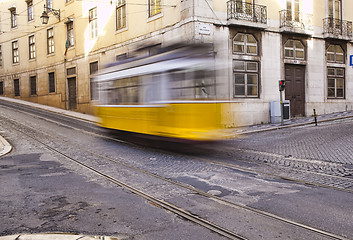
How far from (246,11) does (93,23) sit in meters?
11.5

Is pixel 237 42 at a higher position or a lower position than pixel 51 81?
higher

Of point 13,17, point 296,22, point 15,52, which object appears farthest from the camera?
point 15,52

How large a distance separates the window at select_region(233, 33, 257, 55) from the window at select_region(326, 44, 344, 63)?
613 cm

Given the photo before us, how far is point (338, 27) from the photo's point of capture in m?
22.6

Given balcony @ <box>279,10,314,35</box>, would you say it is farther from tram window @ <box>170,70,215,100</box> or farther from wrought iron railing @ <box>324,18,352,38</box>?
tram window @ <box>170,70,215,100</box>

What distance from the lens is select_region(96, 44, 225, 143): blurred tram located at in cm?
886

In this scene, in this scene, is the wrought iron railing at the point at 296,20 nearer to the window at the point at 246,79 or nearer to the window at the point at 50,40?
the window at the point at 246,79

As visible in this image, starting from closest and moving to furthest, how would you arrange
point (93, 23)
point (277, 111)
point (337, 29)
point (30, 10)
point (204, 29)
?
point (204, 29), point (277, 111), point (337, 29), point (93, 23), point (30, 10)

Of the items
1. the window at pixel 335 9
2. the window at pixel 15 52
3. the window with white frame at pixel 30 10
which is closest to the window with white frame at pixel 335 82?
the window at pixel 335 9

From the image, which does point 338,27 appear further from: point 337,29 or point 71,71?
point 71,71

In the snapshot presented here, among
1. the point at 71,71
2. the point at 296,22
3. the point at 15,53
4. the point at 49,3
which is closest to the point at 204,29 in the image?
the point at 296,22

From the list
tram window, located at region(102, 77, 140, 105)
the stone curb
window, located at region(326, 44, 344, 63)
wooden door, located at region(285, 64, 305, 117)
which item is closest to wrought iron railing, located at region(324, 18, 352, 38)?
window, located at region(326, 44, 344, 63)

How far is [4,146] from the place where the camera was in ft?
36.9

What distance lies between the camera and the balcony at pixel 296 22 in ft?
66.2
